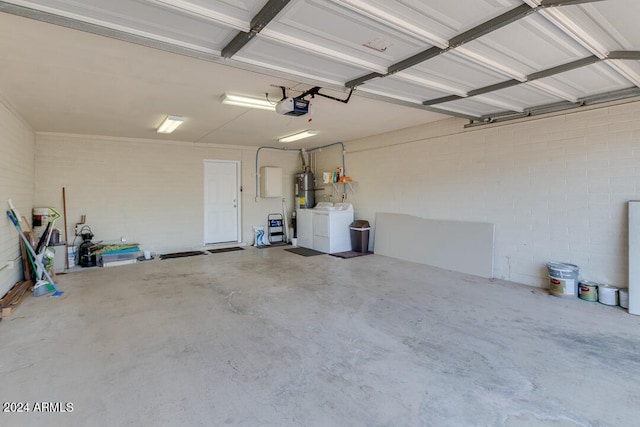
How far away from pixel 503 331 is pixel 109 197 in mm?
7037

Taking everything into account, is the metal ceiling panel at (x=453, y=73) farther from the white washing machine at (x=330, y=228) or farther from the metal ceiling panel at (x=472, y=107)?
the white washing machine at (x=330, y=228)

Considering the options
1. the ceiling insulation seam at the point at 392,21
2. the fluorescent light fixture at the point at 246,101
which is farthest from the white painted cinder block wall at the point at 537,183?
the fluorescent light fixture at the point at 246,101

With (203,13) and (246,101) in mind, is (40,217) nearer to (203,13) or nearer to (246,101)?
(246,101)

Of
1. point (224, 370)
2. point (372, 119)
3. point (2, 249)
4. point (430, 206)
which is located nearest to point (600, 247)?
point (430, 206)

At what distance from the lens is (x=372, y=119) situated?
521 cm

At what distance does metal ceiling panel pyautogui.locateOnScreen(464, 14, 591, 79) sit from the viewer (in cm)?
217

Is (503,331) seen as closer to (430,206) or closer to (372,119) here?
(430,206)

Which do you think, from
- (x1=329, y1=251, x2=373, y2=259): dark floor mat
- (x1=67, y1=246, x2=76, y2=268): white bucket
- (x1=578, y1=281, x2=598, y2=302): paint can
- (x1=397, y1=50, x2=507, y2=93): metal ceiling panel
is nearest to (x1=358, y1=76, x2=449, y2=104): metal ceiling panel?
(x1=397, y1=50, x2=507, y2=93): metal ceiling panel

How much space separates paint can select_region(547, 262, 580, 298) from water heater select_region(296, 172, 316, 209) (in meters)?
5.48

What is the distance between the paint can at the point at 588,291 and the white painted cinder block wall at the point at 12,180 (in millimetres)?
7084

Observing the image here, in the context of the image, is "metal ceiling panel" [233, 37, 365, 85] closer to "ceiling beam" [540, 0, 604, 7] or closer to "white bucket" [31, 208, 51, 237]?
"ceiling beam" [540, 0, 604, 7]

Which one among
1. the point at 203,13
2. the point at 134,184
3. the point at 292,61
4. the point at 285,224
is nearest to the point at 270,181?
the point at 285,224

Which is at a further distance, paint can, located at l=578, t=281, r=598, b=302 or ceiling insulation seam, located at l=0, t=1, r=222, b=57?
paint can, located at l=578, t=281, r=598, b=302

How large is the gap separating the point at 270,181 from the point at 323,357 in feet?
19.6
